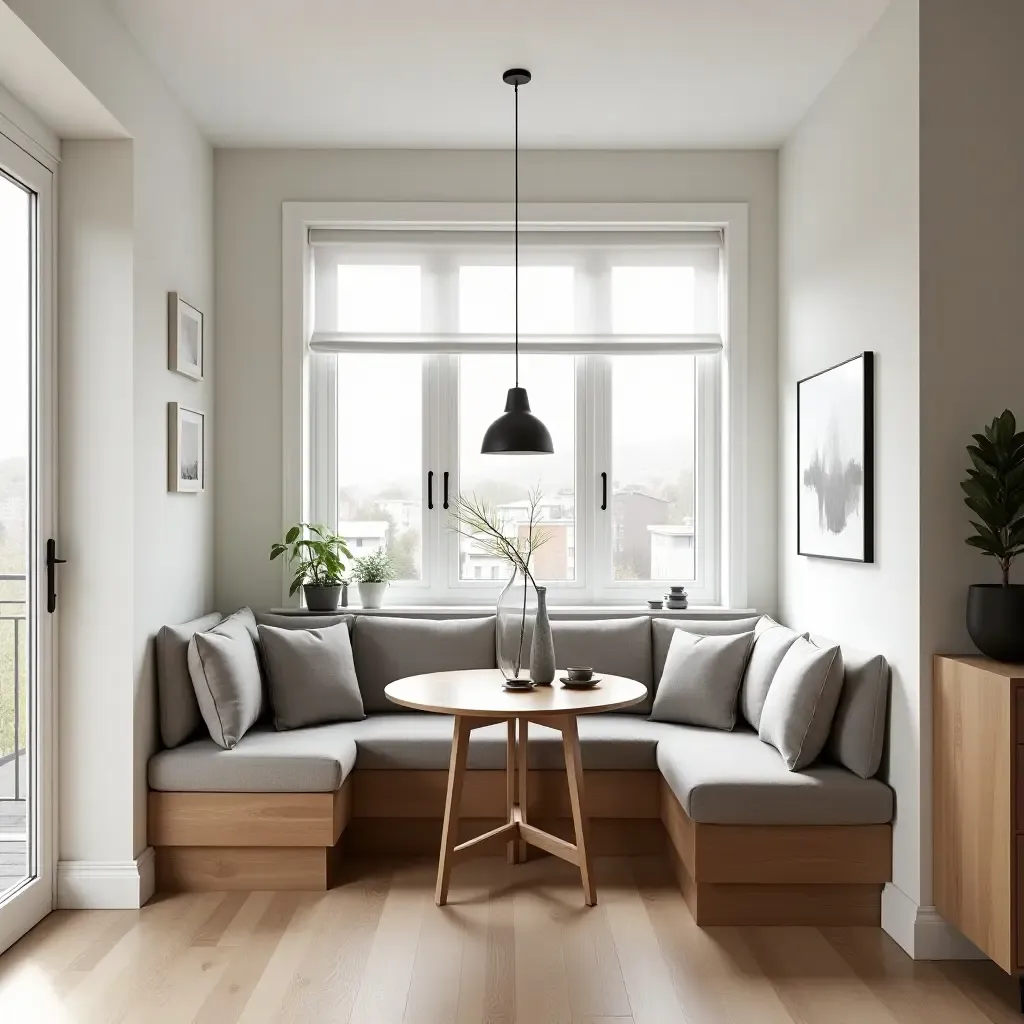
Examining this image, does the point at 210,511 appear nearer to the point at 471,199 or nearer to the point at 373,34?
the point at 471,199

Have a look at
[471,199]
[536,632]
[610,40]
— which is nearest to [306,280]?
[471,199]

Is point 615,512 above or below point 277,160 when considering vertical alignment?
below

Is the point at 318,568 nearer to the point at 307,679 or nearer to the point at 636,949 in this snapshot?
the point at 307,679

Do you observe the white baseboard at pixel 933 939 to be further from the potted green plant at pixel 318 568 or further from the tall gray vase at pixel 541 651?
the potted green plant at pixel 318 568

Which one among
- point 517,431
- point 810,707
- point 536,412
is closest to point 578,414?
point 536,412

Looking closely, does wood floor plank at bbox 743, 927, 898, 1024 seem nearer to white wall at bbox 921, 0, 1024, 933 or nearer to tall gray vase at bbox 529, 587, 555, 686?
white wall at bbox 921, 0, 1024, 933

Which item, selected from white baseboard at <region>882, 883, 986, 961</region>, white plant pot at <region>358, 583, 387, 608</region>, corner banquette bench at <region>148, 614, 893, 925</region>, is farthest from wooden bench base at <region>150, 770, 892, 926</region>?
white plant pot at <region>358, 583, 387, 608</region>

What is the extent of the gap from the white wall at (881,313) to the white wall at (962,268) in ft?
0.12

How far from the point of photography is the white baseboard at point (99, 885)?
324 cm

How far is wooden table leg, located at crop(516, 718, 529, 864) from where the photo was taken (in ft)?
11.4

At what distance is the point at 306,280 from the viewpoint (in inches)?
174

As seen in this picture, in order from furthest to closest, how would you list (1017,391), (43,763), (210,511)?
(210,511)
(43,763)
(1017,391)

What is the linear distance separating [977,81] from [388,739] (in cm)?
295

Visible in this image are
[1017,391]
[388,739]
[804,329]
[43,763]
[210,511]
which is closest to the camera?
[1017,391]
